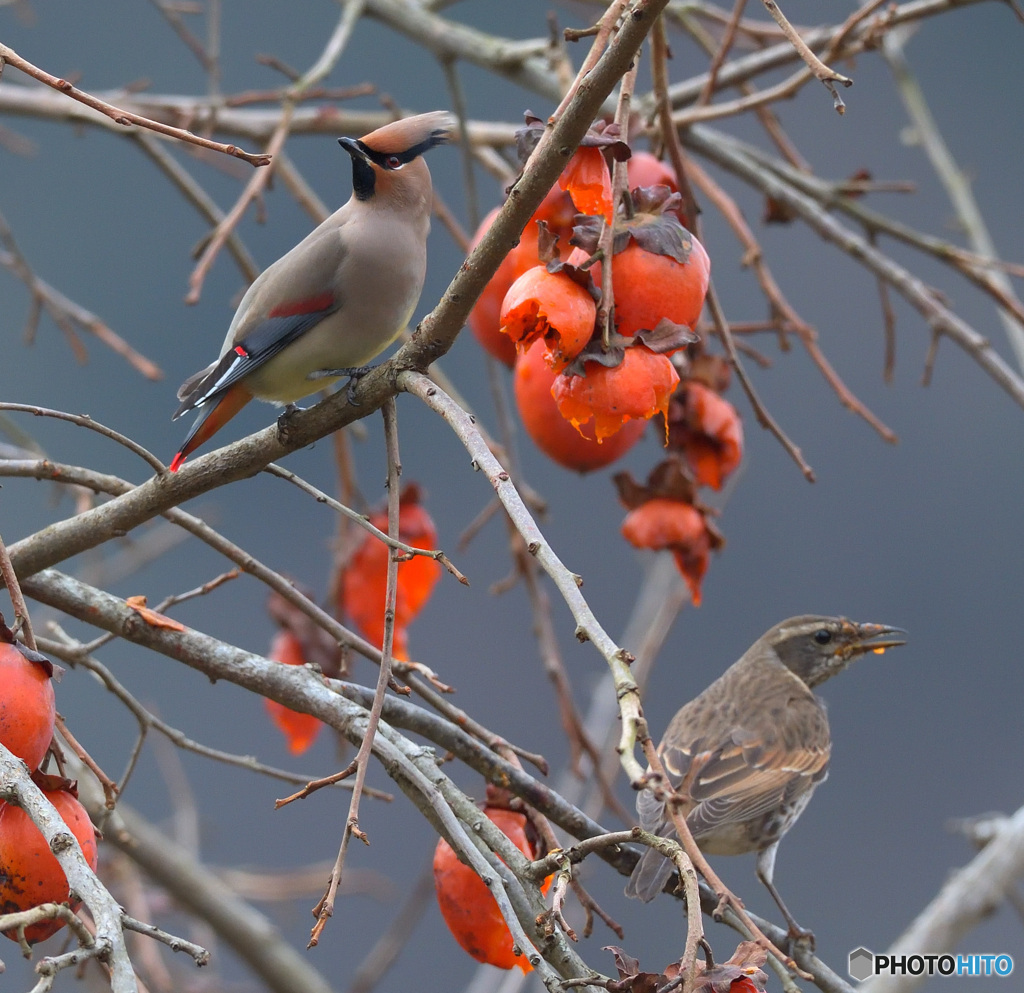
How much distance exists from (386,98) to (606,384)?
1615 millimetres

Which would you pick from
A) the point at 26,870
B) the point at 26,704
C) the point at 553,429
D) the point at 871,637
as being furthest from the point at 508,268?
the point at 871,637

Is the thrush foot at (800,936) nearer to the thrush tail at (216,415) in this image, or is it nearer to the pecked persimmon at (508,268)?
the pecked persimmon at (508,268)

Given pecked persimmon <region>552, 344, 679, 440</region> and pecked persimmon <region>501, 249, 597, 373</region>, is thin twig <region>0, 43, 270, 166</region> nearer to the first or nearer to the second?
pecked persimmon <region>501, 249, 597, 373</region>

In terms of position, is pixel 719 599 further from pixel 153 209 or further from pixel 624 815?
pixel 624 815

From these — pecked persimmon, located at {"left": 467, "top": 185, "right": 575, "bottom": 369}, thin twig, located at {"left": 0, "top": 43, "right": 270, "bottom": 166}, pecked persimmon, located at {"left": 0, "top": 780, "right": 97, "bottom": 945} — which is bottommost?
pecked persimmon, located at {"left": 0, "top": 780, "right": 97, "bottom": 945}

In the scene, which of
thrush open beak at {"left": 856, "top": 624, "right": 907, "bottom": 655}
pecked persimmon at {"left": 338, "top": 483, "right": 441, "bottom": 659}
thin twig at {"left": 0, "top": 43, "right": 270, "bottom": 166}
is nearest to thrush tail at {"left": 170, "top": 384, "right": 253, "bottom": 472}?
Result: pecked persimmon at {"left": 338, "top": 483, "right": 441, "bottom": 659}

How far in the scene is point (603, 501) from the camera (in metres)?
7.22

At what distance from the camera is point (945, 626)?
683cm

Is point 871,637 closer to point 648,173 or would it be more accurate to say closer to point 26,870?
point 648,173

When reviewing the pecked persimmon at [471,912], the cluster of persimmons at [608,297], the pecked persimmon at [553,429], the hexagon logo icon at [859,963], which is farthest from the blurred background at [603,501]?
the cluster of persimmons at [608,297]

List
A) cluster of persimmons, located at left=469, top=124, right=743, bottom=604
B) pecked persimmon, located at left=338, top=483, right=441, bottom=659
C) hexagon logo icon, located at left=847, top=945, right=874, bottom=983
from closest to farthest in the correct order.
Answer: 1. cluster of persimmons, located at left=469, top=124, right=743, bottom=604
2. hexagon logo icon, located at left=847, top=945, right=874, bottom=983
3. pecked persimmon, located at left=338, top=483, right=441, bottom=659

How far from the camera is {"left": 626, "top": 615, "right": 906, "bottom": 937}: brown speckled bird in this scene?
315 centimetres

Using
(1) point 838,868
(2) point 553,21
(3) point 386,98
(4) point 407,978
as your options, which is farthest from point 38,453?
(4) point 407,978

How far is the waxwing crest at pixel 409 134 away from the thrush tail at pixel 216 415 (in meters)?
0.51
